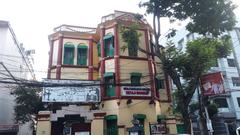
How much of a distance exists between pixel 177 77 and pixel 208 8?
5.77 m

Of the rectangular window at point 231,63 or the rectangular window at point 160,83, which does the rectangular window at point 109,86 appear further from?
the rectangular window at point 231,63

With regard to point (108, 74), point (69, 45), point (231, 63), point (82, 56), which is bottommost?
point (108, 74)

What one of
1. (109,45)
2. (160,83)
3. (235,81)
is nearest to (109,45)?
(109,45)

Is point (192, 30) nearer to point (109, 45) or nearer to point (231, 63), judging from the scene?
point (109, 45)

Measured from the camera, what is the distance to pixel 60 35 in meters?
22.9

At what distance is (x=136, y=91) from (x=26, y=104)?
32.8 feet

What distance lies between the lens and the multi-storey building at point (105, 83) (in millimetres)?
18250

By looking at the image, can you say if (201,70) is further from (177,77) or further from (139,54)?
(139,54)

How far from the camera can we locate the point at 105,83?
1886 centimetres

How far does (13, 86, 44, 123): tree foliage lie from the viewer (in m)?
22.0

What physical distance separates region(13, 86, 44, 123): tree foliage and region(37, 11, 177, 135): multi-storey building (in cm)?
257

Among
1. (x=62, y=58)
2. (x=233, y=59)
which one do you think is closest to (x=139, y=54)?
(x=62, y=58)

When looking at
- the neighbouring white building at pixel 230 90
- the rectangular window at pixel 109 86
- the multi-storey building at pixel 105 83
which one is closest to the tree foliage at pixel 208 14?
the multi-storey building at pixel 105 83

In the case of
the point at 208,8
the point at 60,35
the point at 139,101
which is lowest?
the point at 139,101
